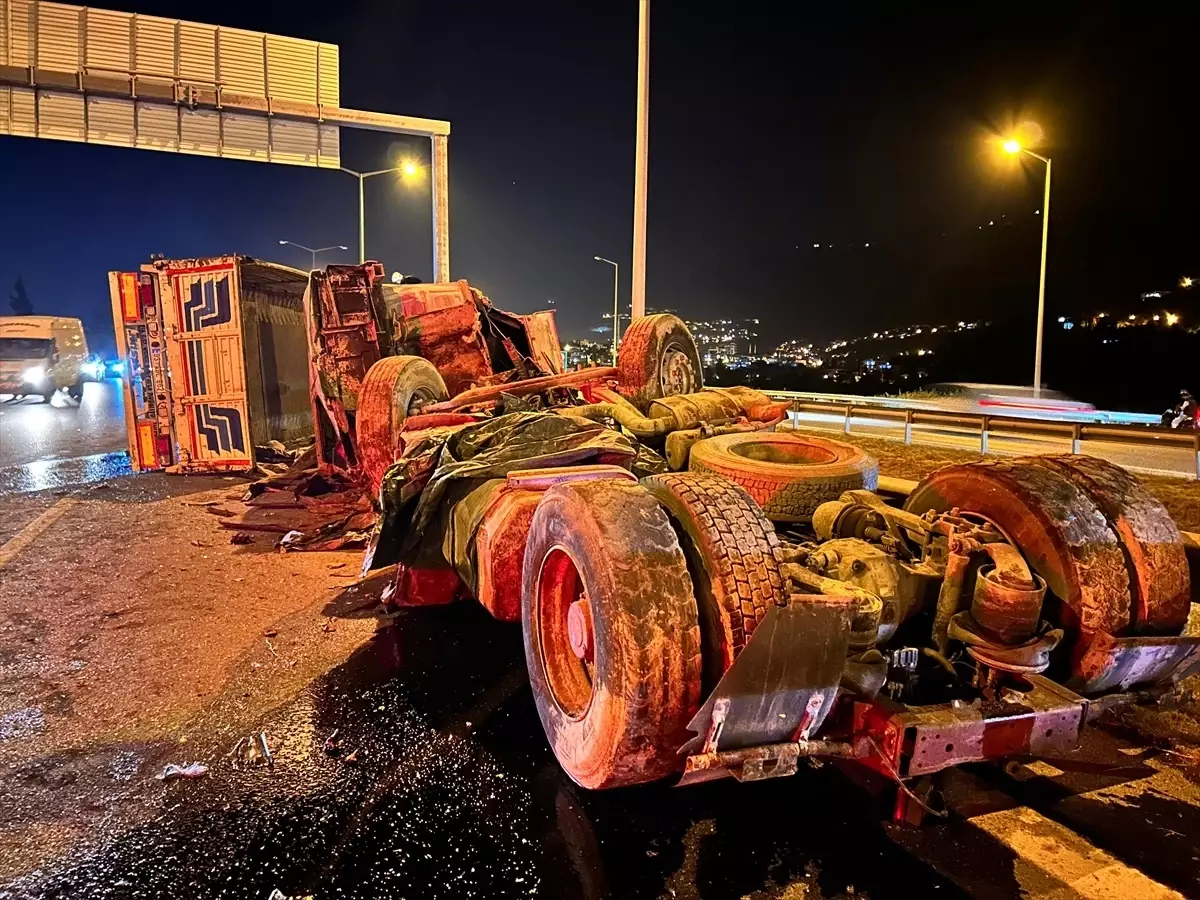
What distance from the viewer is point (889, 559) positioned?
3299mm

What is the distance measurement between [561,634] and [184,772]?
1.82 m

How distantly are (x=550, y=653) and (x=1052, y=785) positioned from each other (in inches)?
91.2

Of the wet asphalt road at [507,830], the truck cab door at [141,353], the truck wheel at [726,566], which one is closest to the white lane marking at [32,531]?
the truck cab door at [141,353]

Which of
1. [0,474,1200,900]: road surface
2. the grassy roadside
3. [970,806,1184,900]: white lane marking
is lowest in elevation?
[0,474,1200,900]: road surface

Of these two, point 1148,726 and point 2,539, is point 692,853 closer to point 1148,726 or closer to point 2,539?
point 1148,726

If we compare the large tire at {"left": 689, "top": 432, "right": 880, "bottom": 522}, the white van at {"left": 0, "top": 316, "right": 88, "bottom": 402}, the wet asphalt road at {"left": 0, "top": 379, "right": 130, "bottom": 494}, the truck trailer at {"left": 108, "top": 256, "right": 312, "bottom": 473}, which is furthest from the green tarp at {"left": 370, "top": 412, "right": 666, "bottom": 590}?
the white van at {"left": 0, "top": 316, "right": 88, "bottom": 402}

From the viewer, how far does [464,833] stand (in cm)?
308

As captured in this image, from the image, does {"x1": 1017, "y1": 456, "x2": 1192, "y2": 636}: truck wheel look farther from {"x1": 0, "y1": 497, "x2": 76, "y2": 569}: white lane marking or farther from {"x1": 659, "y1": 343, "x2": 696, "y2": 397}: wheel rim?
{"x1": 0, "y1": 497, "x2": 76, "y2": 569}: white lane marking

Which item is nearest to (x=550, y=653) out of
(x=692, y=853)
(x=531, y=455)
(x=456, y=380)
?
(x=692, y=853)

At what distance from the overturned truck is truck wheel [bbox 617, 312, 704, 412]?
241cm

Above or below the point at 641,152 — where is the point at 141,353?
below

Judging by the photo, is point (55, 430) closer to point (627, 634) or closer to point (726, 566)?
point (627, 634)

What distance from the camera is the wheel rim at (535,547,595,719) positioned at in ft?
10.6

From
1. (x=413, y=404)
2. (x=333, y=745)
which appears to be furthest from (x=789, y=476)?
(x=413, y=404)
